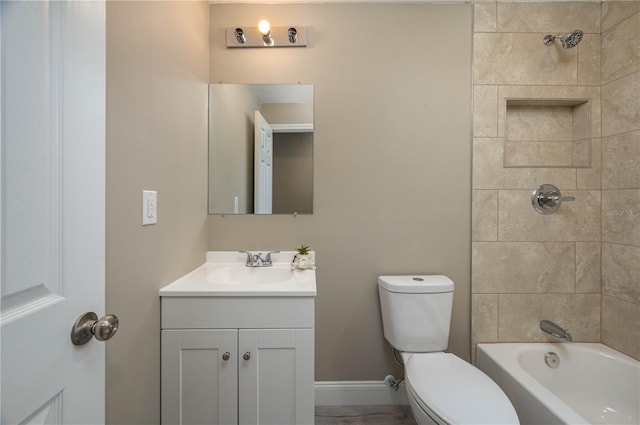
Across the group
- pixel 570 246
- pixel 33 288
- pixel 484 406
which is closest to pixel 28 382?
pixel 33 288

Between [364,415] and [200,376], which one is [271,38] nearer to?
[200,376]

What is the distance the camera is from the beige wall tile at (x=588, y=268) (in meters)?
1.67

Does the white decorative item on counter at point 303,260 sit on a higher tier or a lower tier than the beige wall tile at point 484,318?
higher

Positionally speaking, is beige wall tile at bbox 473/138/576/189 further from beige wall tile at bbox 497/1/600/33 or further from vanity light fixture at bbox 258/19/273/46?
vanity light fixture at bbox 258/19/273/46

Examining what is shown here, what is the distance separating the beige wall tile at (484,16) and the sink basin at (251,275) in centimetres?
179

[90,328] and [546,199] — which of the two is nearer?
[90,328]

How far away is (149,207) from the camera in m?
1.06

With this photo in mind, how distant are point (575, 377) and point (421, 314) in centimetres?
96

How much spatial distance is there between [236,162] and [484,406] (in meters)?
1.63

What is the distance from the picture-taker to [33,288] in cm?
46

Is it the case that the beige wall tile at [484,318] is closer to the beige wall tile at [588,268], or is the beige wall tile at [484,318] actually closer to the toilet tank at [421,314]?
the toilet tank at [421,314]

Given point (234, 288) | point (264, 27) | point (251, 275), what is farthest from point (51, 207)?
point (264, 27)

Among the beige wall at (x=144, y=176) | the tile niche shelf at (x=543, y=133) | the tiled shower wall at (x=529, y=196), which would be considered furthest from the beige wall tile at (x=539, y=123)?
the beige wall at (x=144, y=176)

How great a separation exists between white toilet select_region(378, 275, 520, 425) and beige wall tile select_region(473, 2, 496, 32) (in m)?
1.47
